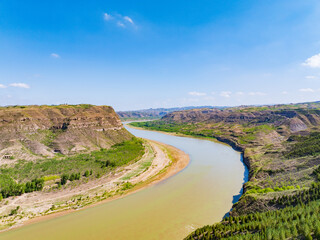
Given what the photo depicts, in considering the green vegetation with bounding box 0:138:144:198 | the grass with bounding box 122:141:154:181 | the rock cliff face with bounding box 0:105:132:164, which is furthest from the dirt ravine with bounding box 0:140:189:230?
the rock cliff face with bounding box 0:105:132:164

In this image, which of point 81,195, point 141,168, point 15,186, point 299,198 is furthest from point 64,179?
point 299,198

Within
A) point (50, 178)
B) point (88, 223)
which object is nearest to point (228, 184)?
point (88, 223)

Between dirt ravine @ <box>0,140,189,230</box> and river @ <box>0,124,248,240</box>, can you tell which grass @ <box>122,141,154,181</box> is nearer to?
dirt ravine @ <box>0,140,189,230</box>

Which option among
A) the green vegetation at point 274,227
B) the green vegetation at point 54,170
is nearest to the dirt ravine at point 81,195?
the green vegetation at point 54,170

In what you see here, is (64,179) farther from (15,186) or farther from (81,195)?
(15,186)

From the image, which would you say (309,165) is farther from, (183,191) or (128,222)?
(128,222)

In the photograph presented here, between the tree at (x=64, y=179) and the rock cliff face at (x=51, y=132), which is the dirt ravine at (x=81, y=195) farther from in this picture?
the rock cliff face at (x=51, y=132)
